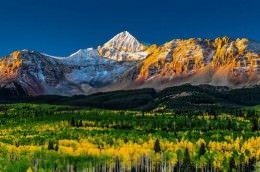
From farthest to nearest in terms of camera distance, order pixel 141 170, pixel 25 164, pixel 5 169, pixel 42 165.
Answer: pixel 141 170 < pixel 42 165 < pixel 25 164 < pixel 5 169

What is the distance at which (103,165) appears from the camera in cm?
18900

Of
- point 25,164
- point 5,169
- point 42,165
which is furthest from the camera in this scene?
point 42,165

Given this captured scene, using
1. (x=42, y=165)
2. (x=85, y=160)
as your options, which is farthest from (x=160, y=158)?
(x=42, y=165)

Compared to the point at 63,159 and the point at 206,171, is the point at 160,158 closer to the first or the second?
the point at 206,171

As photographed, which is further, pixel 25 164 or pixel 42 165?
pixel 42 165

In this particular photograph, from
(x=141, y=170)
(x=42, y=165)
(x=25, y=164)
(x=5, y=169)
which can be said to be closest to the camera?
(x=5, y=169)

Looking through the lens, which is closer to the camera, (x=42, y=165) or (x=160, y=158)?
(x=42, y=165)

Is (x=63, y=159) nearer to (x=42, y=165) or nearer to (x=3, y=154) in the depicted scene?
(x=42, y=165)

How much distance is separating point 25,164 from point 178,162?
74.1 meters

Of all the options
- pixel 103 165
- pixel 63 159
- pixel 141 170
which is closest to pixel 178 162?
pixel 141 170

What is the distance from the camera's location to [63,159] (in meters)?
188

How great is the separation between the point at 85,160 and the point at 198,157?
5240 centimetres

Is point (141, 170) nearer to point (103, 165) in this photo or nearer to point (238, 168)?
point (103, 165)

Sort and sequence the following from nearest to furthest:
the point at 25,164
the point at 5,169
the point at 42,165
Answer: the point at 5,169 < the point at 25,164 < the point at 42,165
